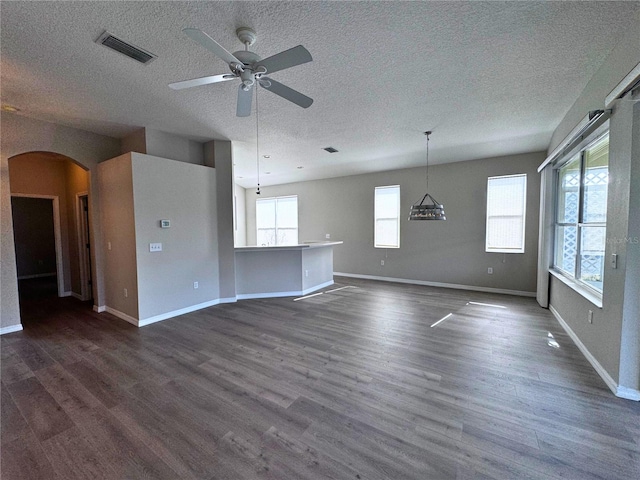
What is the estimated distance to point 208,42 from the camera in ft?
5.68

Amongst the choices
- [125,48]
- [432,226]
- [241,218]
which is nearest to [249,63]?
[125,48]

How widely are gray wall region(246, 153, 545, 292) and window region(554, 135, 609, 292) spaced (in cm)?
126

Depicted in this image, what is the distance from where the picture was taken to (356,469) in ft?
5.04

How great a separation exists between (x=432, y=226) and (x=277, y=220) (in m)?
4.86

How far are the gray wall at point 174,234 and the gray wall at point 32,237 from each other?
6026 mm

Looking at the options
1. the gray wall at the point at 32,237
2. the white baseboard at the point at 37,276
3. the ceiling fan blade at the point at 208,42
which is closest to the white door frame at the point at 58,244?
the gray wall at the point at 32,237

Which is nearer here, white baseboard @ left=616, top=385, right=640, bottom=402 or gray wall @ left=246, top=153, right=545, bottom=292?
white baseboard @ left=616, top=385, right=640, bottom=402

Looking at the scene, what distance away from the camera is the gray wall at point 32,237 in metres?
7.59

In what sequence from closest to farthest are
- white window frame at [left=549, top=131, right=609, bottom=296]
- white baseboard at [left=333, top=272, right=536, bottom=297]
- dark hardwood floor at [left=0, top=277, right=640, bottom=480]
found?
dark hardwood floor at [left=0, top=277, right=640, bottom=480] → white window frame at [left=549, top=131, right=609, bottom=296] → white baseboard at [left=333, top=272, right=536, bottom=297]

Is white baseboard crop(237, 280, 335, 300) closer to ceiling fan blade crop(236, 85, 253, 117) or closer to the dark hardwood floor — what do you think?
the dark hardwood floor

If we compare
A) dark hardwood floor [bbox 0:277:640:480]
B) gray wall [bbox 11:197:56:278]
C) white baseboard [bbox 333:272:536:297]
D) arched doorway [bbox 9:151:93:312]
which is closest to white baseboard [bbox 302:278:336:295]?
white baseboard [bbox 333:272:536:297]

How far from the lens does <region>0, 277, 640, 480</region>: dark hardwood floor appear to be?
1.58 meters

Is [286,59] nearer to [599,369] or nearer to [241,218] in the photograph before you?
[599,369]

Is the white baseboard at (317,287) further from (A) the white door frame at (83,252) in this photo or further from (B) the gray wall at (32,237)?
(B) the gray wall at (32,237)
